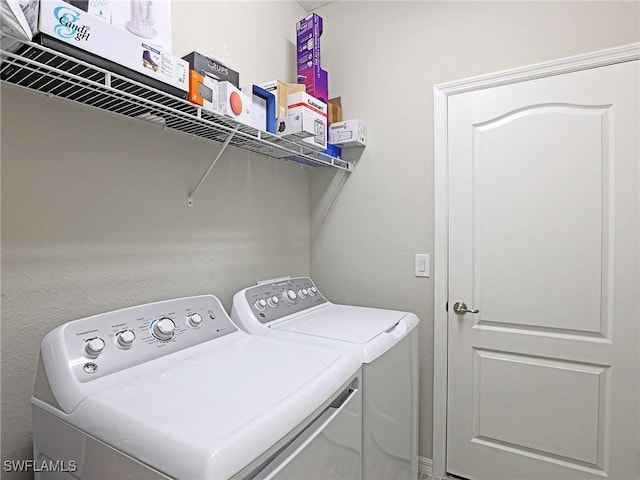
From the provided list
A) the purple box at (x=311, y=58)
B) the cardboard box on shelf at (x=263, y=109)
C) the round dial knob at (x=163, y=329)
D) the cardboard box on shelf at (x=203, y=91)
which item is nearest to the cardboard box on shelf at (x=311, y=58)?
the purple box at (x=311, y=58)

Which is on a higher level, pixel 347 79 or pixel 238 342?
pixel 347 79

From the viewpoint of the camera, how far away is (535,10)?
5.58 ft

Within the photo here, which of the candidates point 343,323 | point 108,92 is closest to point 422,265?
point 343,323

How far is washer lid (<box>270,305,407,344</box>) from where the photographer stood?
1.37 meters

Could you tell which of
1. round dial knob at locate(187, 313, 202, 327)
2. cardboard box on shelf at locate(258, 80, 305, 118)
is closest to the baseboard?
round dial knob at locate(187, 313, 202, 327)

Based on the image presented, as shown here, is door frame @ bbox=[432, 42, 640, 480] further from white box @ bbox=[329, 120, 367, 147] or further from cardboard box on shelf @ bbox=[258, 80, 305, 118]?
cardboard box on shelf @ bbox=[258, 80, 305, 118]

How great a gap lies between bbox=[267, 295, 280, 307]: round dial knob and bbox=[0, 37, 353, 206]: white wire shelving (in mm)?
540

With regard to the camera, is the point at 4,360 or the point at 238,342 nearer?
the point at 4,360

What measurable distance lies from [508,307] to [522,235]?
0.35 metres

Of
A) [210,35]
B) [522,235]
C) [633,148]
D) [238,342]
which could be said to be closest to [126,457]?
[238,342]

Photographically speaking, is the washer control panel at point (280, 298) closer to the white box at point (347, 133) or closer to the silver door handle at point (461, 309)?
the silver door handle at point (461, 309)

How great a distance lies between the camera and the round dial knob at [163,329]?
1145mm

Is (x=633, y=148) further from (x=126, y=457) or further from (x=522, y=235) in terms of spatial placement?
(x=126, y=457)

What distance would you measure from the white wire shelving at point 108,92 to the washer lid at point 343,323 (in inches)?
27.1
